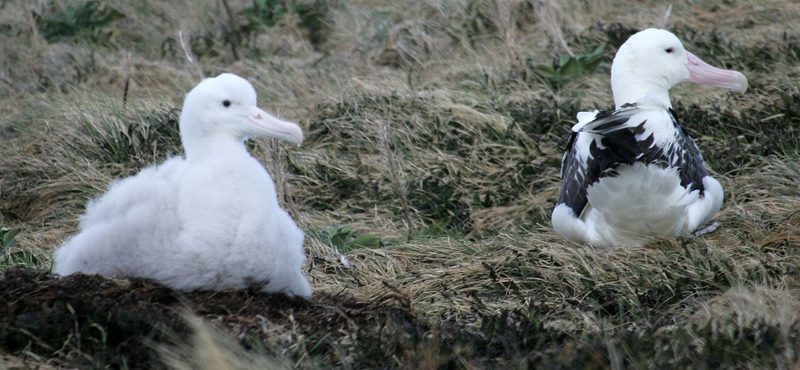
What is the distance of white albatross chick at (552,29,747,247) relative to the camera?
3.65 metres

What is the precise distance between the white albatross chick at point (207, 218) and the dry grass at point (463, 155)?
0.40 metres

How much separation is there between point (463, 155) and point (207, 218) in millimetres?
3002

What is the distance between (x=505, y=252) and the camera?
428 centimetres

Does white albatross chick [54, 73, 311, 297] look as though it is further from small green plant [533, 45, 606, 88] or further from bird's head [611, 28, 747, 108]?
small green plant [533, 45, 606, 88]

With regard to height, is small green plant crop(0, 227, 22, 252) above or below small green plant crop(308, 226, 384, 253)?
above

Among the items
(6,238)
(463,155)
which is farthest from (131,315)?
(463,155)

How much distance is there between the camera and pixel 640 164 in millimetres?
3686

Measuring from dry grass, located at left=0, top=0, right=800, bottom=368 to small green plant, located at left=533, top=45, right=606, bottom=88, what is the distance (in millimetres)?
86

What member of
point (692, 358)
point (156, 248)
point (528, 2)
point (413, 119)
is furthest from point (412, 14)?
point (692, 358)

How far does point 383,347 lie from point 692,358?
0.97 metres

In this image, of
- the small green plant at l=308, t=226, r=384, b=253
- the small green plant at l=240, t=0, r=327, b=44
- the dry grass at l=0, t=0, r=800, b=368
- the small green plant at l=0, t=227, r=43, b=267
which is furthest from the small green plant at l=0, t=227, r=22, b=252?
the small green plant at l=240, t=0, r=327, b=44

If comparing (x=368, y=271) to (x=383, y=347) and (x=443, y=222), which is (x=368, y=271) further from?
(x=383, y=347)

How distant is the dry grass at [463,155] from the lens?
Answer: 3.09 meters

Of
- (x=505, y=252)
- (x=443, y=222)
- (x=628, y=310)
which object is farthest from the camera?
(x=443, y=222)
